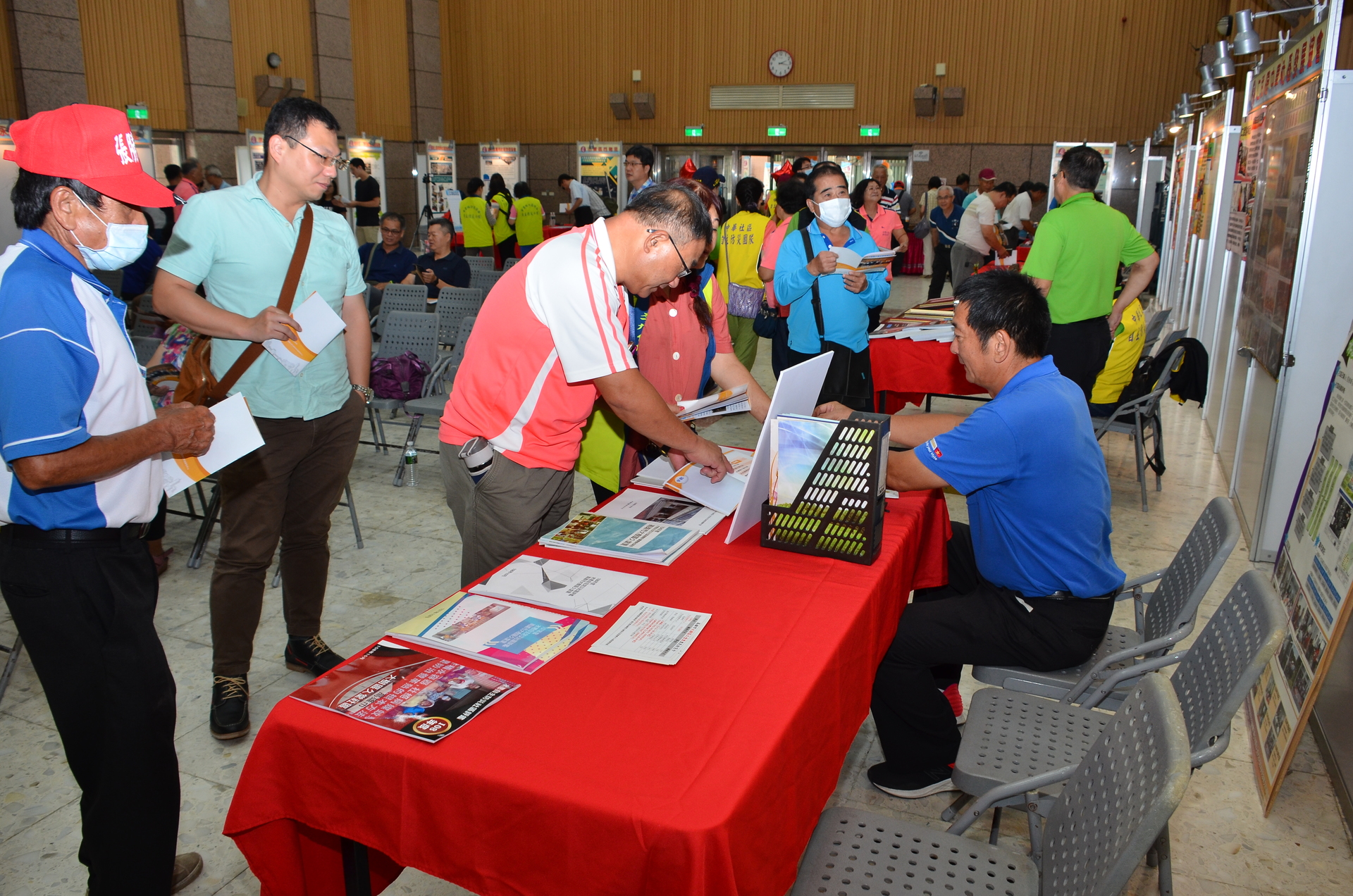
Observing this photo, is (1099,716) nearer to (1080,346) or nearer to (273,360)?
(273,360)

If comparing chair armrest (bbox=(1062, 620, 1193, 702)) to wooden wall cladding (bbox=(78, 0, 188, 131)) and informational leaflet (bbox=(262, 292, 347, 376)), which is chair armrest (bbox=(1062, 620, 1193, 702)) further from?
wooden wall cladding (bbox=(78, 0, 188, 131))

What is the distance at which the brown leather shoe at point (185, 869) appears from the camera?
6.91 ft

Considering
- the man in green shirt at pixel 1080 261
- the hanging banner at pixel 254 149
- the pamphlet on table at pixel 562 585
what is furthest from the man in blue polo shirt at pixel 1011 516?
the hanging banner at pixel 254 149

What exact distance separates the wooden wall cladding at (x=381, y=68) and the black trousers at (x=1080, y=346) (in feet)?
51.2

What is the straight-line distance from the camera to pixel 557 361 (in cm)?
199

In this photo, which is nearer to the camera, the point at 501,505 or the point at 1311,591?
the point at 501,505

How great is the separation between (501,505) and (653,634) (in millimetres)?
641

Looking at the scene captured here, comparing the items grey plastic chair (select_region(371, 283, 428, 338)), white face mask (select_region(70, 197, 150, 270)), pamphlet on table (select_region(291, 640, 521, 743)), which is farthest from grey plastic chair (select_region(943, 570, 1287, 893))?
grey plastic chair (select_region(371, 283, 428, 338))

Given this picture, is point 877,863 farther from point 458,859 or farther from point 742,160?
point 742,160

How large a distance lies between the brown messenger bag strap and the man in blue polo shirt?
1718mm

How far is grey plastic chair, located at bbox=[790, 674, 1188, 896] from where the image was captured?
122 centimetres

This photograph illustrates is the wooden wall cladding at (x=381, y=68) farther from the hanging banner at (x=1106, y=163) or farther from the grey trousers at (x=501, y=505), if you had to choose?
the grey trousers at (x=501, y=505)

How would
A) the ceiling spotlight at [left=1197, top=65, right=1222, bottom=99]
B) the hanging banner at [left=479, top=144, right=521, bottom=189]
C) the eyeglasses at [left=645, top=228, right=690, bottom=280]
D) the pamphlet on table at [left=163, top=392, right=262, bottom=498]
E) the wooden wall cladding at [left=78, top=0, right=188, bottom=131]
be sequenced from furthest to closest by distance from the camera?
the hanging banner at [left=479, top=144, right=521, bottom=189] → the wooden wall cladding at [left=78, top=0, right=188, bottom=131] → the ceiling spotlight at [left=1197, top=65, right=1222, bottom=99] → the eyeglasses at [left=645, top=228, right=690, bottom=280] → the pamphlet on table at [left=163, top=392, right=262, bottom=498]

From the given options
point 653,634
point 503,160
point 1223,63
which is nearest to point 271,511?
point 653,634
